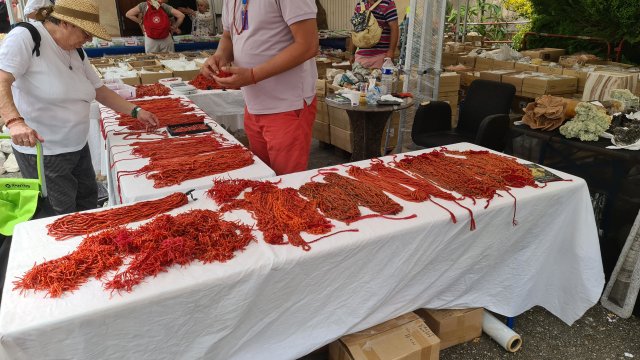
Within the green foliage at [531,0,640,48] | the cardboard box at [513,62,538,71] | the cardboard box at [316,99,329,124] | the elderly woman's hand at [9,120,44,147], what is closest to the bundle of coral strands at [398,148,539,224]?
the elderly woman's hand at [9,120,44,147]

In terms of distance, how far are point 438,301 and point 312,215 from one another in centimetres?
77

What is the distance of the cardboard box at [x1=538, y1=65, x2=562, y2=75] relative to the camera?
5.72 m

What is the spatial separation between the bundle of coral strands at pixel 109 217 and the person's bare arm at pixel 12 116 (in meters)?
0.53

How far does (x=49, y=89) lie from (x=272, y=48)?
1.19 m

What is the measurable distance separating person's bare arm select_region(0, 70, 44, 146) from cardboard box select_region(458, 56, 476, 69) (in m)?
6.45

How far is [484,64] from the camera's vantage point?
685cm

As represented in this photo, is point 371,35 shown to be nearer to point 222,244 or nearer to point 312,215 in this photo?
point 312,215

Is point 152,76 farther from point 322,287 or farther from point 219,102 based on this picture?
point 322,287

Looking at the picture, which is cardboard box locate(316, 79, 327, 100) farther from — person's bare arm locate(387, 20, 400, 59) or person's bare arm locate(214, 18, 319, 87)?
person's bare arm locate(214, 18, 319, 87)

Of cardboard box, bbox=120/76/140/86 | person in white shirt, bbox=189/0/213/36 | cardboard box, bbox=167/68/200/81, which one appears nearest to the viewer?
cardboard box, bbox=120/76/140/86

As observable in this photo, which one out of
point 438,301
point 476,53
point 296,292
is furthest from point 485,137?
point 476,53

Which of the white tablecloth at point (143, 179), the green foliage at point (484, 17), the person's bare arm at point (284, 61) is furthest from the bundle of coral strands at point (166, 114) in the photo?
the green foliage at point (484, 17)

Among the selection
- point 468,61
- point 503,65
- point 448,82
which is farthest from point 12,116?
point 468,61

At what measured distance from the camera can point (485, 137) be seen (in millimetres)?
3695
